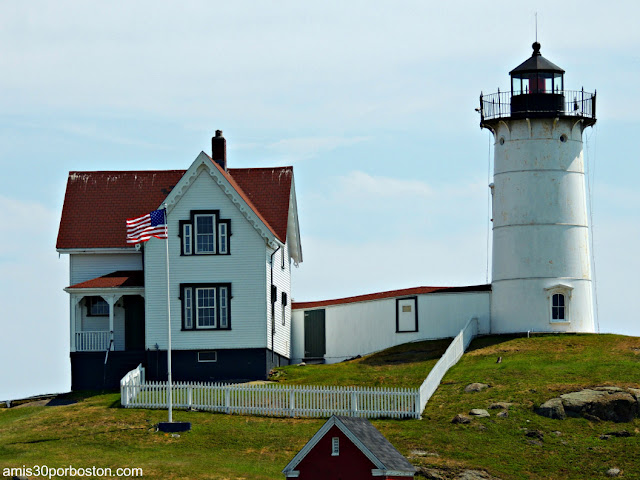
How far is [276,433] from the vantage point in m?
44.3

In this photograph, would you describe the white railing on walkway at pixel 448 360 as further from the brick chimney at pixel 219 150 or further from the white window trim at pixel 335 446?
the brick chimney at pixel 219 150

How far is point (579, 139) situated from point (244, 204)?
1561 centimetres

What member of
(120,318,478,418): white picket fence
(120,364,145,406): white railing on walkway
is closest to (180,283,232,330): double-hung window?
(120,364,145,406): white railing on walkway

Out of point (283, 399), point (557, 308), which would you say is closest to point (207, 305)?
point (283, 399)

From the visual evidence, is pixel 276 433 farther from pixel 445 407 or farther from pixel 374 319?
pixel 374 319

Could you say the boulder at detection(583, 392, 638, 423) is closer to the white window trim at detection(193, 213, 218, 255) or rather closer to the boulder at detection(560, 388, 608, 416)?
the boulder at detection(560, 388, 608, 416)

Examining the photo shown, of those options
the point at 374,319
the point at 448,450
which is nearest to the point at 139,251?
the point at 374,319

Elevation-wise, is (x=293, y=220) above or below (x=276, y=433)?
above

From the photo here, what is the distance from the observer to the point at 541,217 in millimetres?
57938

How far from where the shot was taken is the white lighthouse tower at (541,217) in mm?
57875

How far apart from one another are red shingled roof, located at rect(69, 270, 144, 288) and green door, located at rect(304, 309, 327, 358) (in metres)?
9.36

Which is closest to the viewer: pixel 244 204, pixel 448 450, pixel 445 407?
pixel 448 450

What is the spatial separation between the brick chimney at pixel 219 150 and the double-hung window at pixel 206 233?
4.46 metres

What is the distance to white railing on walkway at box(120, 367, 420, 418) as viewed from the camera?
46125 millimetres
